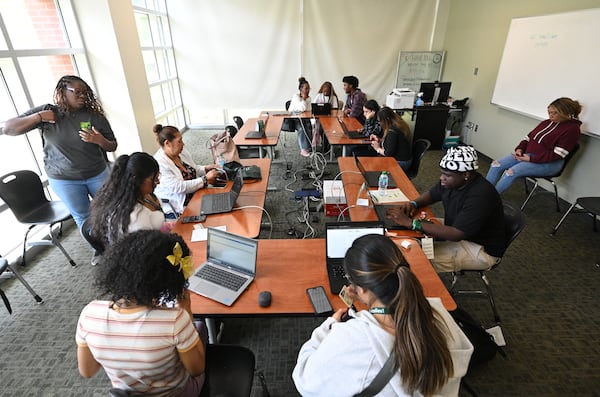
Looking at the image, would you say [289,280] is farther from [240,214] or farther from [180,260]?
[240,214]

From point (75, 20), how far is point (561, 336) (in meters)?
5.84

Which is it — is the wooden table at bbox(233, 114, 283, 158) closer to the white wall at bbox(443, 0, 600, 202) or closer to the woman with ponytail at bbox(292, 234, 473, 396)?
the woman with ponytail at bbox(292, 234, 473, 396)

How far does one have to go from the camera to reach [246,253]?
5.57 ft

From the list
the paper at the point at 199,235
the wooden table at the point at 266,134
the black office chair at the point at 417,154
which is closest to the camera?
the paper at the point at 199,235

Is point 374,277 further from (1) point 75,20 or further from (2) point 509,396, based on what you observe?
(1) point 75,20

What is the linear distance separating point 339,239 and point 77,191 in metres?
2.45

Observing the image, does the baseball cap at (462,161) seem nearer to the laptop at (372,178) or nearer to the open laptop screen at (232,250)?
the laptop at (372,178)

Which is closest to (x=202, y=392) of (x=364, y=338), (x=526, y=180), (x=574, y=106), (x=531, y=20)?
(x=364, y=338)

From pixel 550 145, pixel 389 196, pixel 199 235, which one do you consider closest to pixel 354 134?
pixel 389 196

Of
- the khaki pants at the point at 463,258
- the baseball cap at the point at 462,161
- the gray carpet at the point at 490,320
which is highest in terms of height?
the baseball cap at the point at 462,161

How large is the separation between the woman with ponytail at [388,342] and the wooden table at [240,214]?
44.4 inches

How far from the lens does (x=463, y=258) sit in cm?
219

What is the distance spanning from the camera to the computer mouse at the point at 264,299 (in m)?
1.55

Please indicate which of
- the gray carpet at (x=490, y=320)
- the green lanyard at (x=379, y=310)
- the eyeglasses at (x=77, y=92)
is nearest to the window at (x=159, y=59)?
the eyeglasses at (x=77, y=92)
